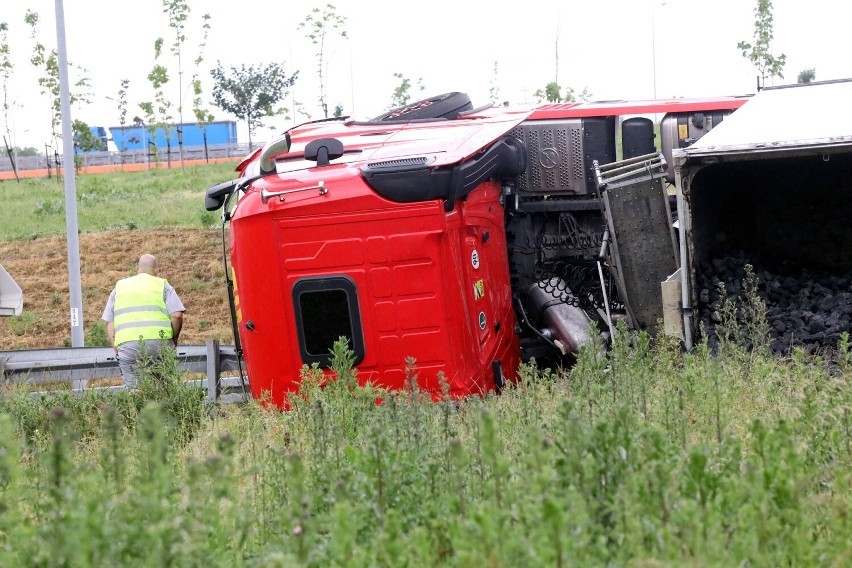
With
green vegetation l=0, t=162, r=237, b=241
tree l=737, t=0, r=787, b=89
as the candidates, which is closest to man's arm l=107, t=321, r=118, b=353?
green vegetation l=0, t=162, r=237, b=241

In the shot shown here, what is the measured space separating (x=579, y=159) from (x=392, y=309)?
334cm

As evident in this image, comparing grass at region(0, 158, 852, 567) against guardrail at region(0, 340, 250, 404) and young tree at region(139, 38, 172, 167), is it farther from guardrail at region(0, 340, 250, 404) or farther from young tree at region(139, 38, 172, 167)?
young tree at region(139, 38, 172, 167)

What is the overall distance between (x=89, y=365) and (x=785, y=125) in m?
7.09

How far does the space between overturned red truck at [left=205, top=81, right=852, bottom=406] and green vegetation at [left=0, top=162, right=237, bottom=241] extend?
1492 centimetres

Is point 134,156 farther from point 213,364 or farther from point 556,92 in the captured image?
point 213,364

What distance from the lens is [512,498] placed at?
4.11 meters

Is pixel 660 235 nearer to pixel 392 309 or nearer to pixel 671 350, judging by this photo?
pixel 671 350

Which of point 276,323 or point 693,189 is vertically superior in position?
point 693,189

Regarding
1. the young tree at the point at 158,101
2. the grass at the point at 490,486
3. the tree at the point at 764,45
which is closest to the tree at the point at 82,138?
the young tree at the point at 158,101

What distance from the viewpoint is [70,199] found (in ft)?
53.5

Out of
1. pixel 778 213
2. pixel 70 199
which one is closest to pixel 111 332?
pixel 70 199

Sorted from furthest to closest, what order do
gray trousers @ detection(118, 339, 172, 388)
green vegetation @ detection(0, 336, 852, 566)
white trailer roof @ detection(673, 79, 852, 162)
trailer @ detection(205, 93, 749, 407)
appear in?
gray trousers @ detection(118, 339, 172, 388)
trailer @ detection(205, 93, 749, 407)
white trailer roof @ detection(673, 79, 852, 162)
green vegetation @ detection(0, 336, 852, 566)

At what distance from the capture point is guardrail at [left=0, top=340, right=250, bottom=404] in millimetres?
11641

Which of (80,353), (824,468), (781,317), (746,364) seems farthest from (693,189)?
(80,353)
